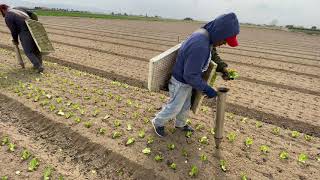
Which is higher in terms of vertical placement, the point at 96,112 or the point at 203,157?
the point at 96,112

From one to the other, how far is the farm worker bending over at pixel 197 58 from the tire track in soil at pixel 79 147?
1104 mm

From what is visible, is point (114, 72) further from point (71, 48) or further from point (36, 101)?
point (71, 48)

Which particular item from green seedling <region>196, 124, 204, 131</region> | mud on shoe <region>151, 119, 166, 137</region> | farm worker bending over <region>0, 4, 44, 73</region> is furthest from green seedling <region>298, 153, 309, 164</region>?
farm worker bending over <region>0, 4, 44, 73</region>

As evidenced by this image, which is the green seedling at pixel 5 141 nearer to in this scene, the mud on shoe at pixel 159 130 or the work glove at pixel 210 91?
the mud on shoe at pixel 159 130

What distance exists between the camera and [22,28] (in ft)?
30.7

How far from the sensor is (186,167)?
508cm

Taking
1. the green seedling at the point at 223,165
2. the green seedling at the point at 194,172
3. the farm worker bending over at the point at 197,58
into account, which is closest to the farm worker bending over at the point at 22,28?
the farm worker bending over at the point at 197,58

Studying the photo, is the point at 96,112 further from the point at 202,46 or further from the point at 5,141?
the point at 202,46

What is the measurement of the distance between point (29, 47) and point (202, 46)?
672 centimetres

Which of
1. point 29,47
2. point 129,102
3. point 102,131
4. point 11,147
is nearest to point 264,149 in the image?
point 102,131

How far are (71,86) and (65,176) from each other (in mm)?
4172

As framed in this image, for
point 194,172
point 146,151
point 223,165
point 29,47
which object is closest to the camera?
point 194,172

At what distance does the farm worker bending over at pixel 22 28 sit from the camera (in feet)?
30.2

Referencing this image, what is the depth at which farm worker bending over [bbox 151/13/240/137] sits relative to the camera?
4609mm
